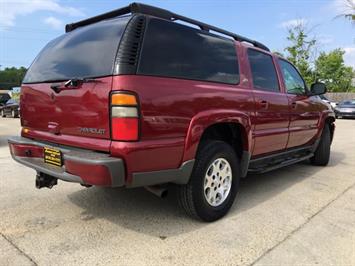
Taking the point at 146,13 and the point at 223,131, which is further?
the point at 223,131

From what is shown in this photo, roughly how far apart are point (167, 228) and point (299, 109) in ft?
9.82

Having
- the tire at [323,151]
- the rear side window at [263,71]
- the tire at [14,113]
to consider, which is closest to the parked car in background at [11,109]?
the tire at [14,113]

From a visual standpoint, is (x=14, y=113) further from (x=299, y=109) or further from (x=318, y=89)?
(x=299, y=109)

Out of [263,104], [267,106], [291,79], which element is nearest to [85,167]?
[263,104]

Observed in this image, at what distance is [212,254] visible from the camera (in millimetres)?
2963

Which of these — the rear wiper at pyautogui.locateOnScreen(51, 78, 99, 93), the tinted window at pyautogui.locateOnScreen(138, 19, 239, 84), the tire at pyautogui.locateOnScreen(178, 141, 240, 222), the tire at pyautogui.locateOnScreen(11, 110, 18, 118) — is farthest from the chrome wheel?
the tire at pyautogui.locateOnScreen(11, 110, 18, 118)

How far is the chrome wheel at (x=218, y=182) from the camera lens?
3644 millimetres

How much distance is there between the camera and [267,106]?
177 inches

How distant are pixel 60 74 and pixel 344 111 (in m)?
23.5

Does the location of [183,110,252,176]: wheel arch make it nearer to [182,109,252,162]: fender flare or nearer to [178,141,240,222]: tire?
[182,109,252,162]: fender flare

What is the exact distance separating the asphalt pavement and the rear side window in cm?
140

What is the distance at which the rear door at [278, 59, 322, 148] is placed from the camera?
5.23 metres

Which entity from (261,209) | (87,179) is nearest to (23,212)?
(87,179)

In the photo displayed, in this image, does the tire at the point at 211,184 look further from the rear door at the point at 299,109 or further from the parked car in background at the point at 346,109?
the parked car in background at the point at 346,109
